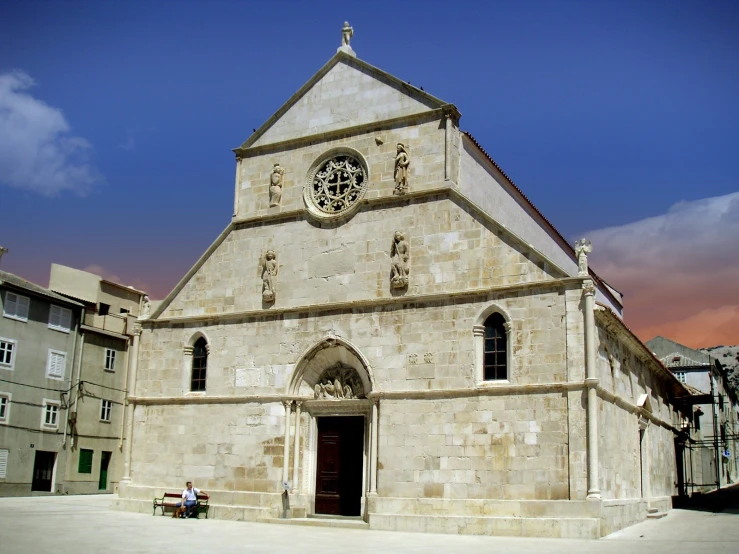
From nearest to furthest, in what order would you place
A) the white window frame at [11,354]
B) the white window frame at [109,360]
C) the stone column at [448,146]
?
the stone column at [448,146]
the white window frame at [11,354]
the white window frame at [109,360]

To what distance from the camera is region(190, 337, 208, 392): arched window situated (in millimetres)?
24281

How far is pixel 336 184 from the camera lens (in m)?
23.5

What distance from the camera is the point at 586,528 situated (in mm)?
17672

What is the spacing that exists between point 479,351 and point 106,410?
2468cm

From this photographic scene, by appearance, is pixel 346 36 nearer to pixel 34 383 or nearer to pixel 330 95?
pixel 330 95

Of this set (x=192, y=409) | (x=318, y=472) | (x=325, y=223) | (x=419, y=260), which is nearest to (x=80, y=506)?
(x=192, y=409)

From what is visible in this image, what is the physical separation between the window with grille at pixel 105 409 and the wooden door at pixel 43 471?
3.44m

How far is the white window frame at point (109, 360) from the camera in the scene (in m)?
39.2

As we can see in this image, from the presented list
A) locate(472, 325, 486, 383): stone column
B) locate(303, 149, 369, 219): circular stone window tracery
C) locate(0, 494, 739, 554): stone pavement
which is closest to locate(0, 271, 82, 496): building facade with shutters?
Result: locate(0, 494, 739, 554): stone pavement

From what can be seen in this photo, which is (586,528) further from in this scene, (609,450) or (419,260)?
(419,260)

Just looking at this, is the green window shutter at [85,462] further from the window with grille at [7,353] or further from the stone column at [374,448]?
the stone column at [374,448]

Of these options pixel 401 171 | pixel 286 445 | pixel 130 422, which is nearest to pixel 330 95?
pixel 401 171

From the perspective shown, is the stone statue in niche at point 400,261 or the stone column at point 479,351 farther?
the stone statue in niche at point 400,261

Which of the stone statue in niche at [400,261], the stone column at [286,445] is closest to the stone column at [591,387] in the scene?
the stone statue in niche at [400,261]
